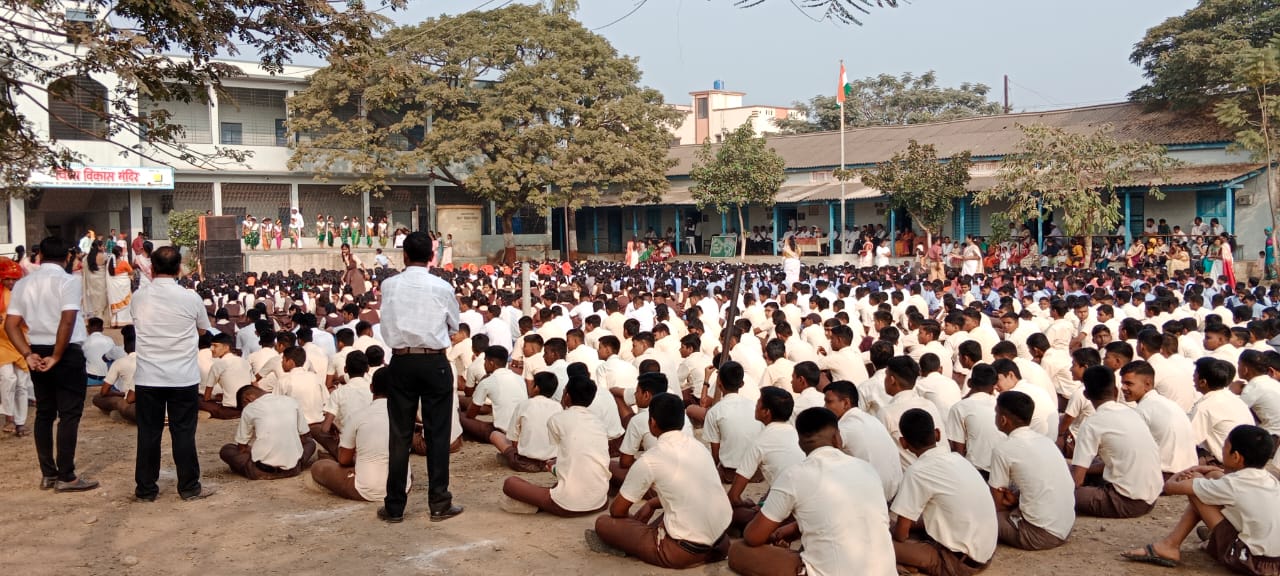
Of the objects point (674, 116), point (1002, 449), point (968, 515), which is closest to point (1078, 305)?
point (1002, 449)

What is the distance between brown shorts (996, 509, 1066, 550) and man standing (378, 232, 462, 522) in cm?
279

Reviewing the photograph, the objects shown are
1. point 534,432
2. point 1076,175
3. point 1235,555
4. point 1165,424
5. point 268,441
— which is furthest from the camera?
point 1076,175

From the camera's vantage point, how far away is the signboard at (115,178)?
26656 millimetres

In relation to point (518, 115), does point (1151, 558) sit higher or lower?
lower

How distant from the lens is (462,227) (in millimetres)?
→ 29875

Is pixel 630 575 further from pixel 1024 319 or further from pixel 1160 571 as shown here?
pixel 1024 319

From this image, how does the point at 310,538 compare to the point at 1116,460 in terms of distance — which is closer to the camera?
the point at 310,538

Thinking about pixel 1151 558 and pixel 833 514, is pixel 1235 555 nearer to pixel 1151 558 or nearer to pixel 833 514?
pixel 1151 558

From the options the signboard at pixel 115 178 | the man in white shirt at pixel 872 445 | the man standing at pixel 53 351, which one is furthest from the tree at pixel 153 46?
the signboard at pixel 115 178

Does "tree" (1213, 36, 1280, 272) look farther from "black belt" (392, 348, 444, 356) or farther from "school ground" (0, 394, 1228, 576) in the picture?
"black belt" (392, 348, 444, 356)

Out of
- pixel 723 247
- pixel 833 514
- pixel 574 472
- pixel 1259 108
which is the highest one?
pixel 1259 108

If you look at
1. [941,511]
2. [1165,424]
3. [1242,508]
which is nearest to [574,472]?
[941,511]

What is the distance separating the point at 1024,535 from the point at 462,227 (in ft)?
85.6

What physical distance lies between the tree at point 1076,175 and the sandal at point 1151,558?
51.5 ft
